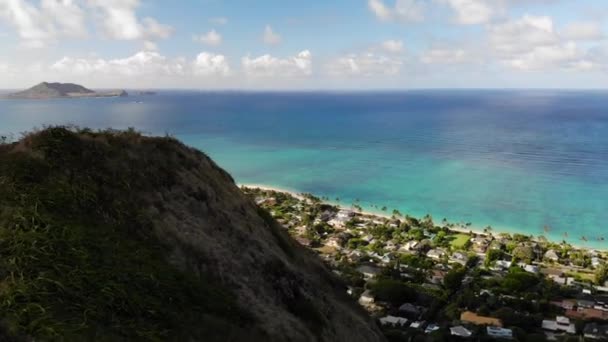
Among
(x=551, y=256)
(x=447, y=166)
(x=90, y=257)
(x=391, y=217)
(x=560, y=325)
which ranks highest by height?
(x=90, y=257)

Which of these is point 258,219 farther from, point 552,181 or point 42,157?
point 552,181

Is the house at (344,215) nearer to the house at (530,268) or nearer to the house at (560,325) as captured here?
the house at (530,268)

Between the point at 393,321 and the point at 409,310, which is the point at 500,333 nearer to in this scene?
the point at 409,310

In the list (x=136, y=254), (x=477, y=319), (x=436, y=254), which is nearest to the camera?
(x=136, y=254)

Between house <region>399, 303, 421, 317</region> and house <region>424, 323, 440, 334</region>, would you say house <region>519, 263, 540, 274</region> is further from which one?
house <region>424, 323, 440, 334</region>

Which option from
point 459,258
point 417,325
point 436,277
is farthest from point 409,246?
point 417,325

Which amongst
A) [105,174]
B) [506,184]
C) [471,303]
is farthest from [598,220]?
[105,174]
